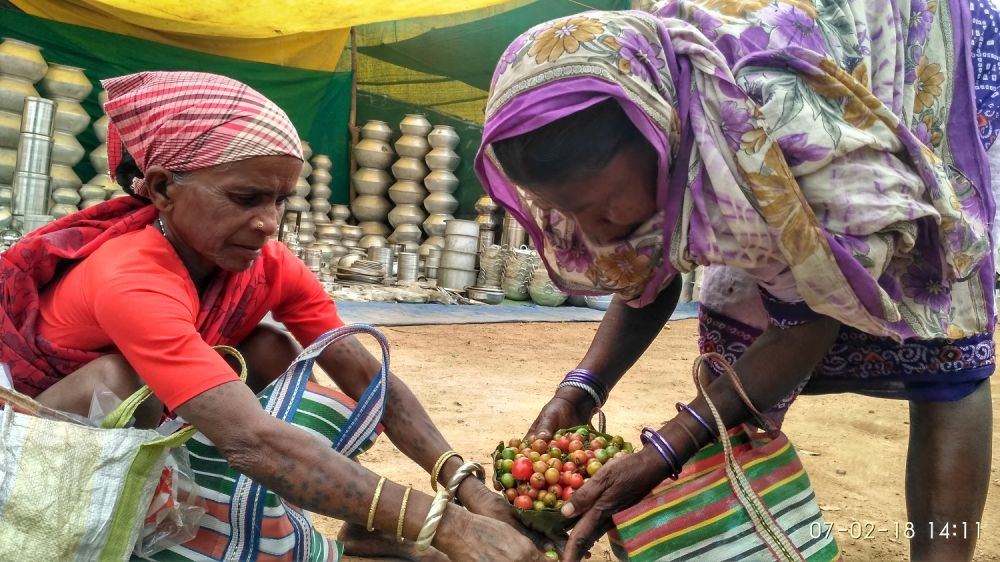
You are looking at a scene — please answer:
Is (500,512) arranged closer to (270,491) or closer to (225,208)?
(270,491)

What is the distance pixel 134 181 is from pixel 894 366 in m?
2.08

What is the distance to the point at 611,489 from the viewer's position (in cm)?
177

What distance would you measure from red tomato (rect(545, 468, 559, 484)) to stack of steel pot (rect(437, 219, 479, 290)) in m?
6.86

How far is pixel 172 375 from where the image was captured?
68.0 inches

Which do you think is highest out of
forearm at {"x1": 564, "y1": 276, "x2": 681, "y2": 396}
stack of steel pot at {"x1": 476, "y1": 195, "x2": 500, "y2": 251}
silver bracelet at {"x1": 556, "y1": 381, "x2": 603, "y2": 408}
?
forearm at {"x1": 564, "y1": 276, "x2": 681, "y2": 396}

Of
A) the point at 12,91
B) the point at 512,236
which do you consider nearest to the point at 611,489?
the point at 12,91

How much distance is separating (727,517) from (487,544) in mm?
535

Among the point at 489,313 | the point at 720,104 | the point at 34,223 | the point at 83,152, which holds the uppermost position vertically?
the point at 720,104

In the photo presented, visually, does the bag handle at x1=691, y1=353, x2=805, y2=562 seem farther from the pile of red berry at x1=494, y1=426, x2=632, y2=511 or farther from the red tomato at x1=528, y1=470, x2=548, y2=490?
the red tomato at x1=528, y1=470, x2=548, y2=490

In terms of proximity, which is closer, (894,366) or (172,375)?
(172,375)

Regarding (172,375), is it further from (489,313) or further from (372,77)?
(372,77)

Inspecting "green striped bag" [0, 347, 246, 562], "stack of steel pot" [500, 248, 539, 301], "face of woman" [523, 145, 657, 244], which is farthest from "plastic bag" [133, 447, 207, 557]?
"stack of steel pot" [500, 248, 539, 301]

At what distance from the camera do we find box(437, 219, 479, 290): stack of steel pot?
877 cm

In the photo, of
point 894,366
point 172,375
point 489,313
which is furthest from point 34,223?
point 894,366
